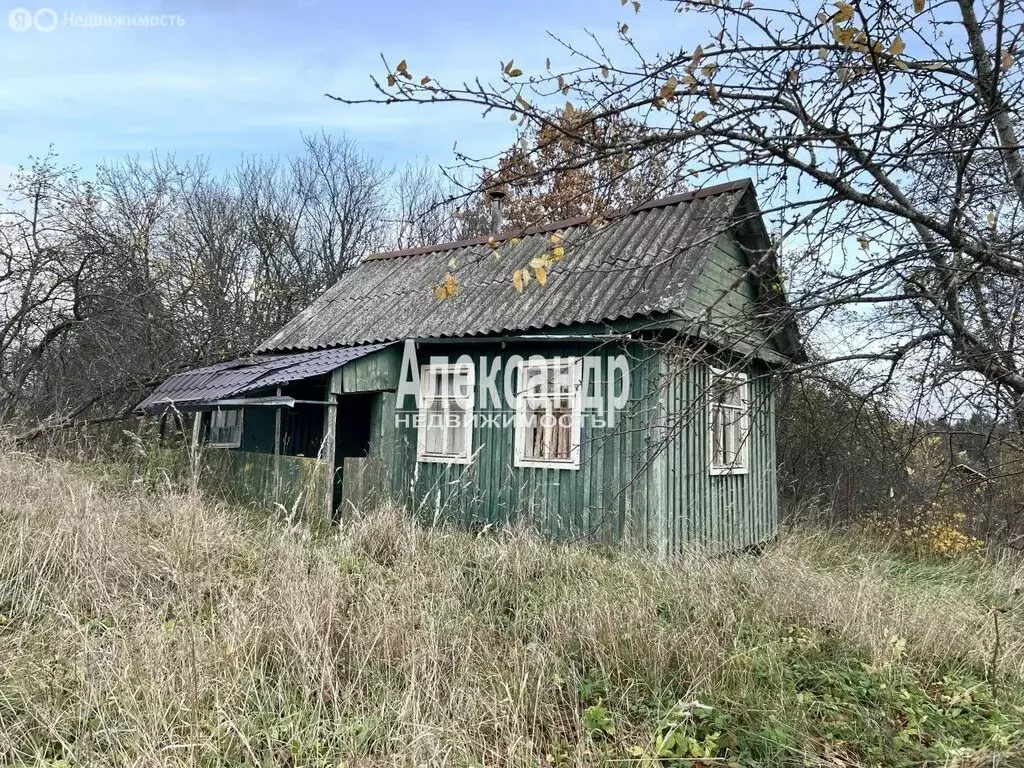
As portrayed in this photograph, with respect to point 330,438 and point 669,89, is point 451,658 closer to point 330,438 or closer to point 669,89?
point 669,89

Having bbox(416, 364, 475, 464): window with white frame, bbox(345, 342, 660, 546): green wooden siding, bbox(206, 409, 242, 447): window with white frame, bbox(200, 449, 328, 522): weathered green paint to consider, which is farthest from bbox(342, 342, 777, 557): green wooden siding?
bbox(206, 409, 242, 447): window with white frame

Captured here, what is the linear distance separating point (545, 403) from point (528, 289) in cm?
185

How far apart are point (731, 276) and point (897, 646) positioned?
6674 millimetres

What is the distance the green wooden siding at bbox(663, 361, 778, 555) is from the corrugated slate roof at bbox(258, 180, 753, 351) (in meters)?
1.18

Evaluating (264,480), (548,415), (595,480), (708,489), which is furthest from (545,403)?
(264,480)

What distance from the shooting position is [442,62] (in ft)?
11.8

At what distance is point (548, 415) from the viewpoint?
8531 mm

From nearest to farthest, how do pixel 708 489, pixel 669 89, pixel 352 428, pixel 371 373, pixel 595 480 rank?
pixel 669 89
pixel 595 480
pixel 708 489
pixel 371 373
pixel 352 428

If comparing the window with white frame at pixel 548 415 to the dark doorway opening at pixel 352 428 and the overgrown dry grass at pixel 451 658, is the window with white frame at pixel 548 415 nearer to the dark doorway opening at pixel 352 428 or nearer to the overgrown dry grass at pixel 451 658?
the overgrown dry grass at pixel 451 658

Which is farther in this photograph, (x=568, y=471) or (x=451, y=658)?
(x=568, y=471)

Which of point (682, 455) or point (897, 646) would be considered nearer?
point (897, 646)

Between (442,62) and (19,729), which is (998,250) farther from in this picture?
(19,729)

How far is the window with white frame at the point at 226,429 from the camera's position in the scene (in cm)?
1213

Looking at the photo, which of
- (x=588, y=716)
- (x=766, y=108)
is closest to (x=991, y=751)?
(x=588, y=716)
